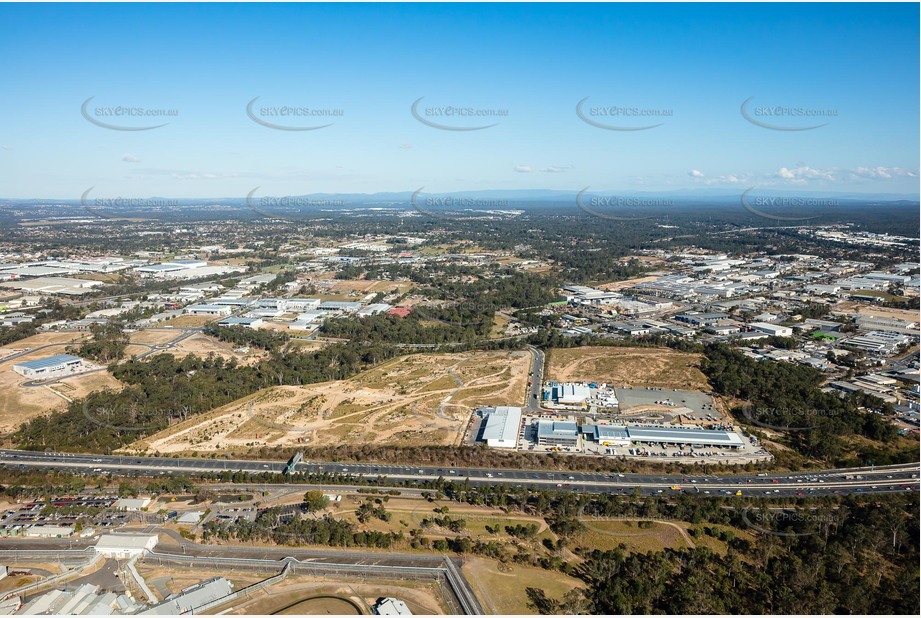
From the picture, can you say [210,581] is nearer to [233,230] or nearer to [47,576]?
[47,576]

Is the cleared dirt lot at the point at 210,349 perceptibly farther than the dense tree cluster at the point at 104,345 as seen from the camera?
Yes

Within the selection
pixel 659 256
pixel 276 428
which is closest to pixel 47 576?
pixel 276 428

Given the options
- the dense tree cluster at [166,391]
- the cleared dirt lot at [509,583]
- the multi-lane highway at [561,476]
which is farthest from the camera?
the dense tree cluster at [166,391]

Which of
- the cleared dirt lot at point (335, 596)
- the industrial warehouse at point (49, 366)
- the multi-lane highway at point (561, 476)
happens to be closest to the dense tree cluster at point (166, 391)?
the multi-lane highway at point (561, 476)

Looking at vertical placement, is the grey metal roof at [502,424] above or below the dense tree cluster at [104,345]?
below

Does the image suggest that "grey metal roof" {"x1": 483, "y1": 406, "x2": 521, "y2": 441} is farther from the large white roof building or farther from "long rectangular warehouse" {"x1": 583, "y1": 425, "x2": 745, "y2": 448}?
the large white roof building

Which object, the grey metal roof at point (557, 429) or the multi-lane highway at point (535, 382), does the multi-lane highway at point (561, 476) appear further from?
the multi-lane highway at point (535, 382)

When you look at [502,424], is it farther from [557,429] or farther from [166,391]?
[166,391]
